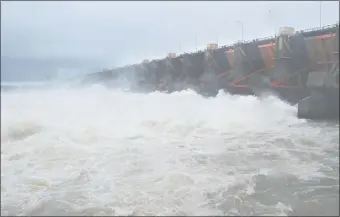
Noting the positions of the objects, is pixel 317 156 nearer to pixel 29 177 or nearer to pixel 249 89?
pixel 29 177

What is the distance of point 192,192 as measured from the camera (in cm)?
479

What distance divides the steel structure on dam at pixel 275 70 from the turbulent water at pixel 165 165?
1476 mm

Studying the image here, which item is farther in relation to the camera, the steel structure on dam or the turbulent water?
the steel structure on dam

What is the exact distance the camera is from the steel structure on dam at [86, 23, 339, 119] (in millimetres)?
12209

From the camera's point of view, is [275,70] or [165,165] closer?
[165,165]

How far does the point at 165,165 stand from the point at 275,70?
33.7ft

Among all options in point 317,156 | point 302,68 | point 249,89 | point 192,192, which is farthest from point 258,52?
point 192,192

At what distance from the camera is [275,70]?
15.1 m

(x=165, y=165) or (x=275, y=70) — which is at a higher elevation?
(x=275, y=70)

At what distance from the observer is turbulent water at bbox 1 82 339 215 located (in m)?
4.39

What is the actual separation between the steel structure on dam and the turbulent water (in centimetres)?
148

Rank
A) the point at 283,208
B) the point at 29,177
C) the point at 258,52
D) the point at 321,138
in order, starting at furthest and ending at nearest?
the point at 258,52, the point at 321,138, the point at 29,177, the point at 283,208

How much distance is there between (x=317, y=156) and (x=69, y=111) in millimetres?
9512

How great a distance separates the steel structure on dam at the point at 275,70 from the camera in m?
12.2
